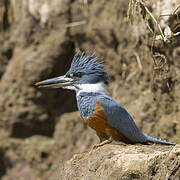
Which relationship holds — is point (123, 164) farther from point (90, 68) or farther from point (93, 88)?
point (90, 68)

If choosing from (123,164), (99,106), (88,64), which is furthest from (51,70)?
(123,164)

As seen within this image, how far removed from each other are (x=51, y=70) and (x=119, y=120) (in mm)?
3468

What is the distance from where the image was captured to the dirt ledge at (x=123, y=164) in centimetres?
301

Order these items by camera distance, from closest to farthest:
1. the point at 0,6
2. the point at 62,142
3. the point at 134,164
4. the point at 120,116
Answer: the point at 134,164
the point at 120,116
the point at 62,142
the point at 0,6

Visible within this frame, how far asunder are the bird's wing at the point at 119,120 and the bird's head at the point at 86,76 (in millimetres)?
303

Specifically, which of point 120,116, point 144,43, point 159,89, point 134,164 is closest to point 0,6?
point 144,43

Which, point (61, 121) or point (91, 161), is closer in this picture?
point (91, 161)

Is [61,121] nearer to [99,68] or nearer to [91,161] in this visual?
[99,68]

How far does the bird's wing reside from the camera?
4289 mm

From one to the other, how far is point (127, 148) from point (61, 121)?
13.6 feet

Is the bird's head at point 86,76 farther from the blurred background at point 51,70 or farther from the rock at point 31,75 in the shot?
the rock at point 31,75

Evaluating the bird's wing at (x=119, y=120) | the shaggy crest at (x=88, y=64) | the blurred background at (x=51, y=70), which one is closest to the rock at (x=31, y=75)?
the blurred background at (x=51, y=70)

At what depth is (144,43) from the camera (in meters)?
5.85

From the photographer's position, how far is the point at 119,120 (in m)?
4.35
